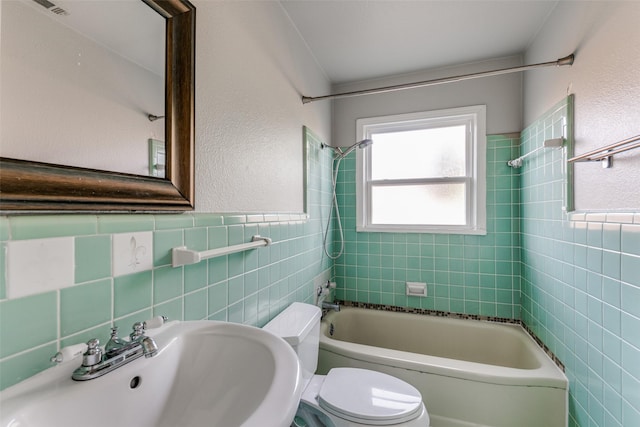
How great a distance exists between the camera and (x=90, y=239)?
64cm

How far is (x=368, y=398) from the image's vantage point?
46.8 inches

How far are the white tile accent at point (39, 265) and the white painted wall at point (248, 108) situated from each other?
1.34ft

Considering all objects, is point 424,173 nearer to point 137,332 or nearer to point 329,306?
point 329,306

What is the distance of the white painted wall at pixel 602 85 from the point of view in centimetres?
100

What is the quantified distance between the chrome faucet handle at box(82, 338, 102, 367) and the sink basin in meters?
0.04

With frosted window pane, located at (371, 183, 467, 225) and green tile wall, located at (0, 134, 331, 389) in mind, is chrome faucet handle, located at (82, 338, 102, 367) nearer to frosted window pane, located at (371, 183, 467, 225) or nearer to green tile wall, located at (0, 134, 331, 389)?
green tile wall, located at (0, 134, 331, 389)

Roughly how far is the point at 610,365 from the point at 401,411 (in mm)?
846

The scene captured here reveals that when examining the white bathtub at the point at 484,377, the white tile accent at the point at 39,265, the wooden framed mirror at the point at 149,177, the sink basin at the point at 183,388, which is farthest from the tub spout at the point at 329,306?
the white tile accent at the point at 39,265

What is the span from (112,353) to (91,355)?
5cm

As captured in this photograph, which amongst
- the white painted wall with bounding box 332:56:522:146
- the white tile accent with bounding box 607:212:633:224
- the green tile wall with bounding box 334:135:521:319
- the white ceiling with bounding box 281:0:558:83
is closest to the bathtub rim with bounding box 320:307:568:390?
the green tile wall with bounding box 334:135:521:319

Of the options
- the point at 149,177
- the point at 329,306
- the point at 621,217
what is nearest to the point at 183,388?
the point at 149,177

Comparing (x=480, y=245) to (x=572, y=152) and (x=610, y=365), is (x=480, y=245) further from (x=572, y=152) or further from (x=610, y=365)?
(x=610, y=365)

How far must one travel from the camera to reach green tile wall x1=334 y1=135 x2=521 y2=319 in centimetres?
206

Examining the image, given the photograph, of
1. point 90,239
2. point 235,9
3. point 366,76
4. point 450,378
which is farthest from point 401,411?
point 366,76
